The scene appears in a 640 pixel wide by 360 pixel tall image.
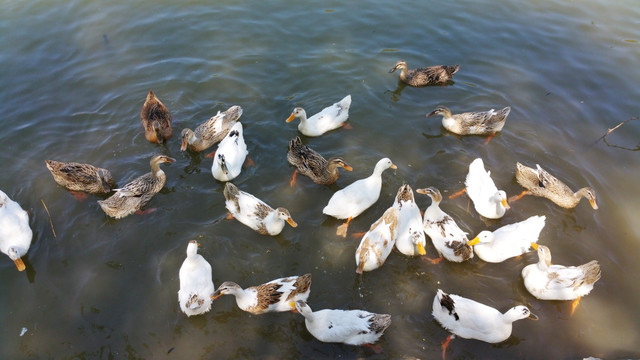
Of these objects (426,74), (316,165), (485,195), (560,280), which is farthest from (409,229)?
(426,74)

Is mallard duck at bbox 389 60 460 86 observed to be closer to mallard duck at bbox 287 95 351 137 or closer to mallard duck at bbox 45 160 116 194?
mallard duck at bbox 287 95 351 137

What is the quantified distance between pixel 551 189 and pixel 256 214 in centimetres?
593

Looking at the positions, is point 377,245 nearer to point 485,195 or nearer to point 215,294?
point 485,195

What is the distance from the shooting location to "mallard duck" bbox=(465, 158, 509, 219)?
743 cm

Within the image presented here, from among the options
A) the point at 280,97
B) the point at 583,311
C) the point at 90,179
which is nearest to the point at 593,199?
the point at 583,311

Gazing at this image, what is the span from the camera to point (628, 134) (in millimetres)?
9594

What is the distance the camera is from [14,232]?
22.6 ft

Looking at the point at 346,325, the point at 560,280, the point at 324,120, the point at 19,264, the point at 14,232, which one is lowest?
the point at 19,264

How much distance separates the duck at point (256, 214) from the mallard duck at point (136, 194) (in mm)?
1758

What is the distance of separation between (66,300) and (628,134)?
12730 mm

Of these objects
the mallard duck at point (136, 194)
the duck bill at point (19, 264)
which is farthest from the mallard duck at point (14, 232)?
the mallard duck at point (136, 194)

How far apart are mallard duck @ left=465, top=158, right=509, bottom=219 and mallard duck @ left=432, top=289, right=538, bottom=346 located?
2.25 meters

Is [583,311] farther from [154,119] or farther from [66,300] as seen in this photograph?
[154,119]

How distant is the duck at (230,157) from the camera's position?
26.2 ft
